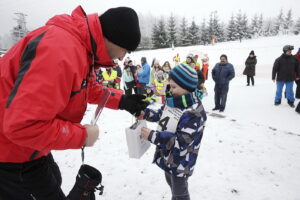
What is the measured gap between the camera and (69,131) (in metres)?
1.06

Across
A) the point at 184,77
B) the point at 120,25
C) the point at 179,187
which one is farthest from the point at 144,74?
the point at 120,25

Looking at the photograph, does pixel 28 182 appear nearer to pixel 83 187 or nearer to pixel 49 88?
pixel 83 187

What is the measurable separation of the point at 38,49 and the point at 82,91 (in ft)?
1.22

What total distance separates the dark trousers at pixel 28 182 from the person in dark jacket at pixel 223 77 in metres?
5.87

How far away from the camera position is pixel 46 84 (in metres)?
0.91

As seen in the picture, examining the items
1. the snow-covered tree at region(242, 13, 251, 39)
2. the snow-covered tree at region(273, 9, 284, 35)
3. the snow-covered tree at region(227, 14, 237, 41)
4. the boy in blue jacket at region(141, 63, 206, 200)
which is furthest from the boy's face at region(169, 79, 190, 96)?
the snow-covered tree at region(273, 9, 284, 35)

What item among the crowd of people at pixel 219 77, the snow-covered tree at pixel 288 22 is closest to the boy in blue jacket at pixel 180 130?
the crowd of people at pixel 219 77

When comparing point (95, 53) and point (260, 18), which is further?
point (260, 18)

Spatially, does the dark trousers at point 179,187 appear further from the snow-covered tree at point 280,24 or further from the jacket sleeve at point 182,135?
the snow-covered tree at point 280,24

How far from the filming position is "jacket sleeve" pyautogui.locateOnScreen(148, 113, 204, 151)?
175cm

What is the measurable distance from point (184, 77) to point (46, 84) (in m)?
1.29

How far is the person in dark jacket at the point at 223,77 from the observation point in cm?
634

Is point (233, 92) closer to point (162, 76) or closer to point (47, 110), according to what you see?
point (162, 76)

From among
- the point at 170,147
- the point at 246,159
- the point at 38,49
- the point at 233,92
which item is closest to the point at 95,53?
the point at 38,49
